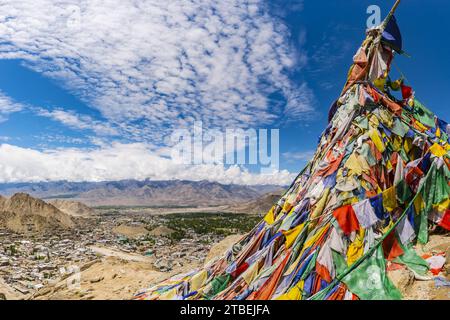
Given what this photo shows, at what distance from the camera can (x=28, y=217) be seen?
94.1m

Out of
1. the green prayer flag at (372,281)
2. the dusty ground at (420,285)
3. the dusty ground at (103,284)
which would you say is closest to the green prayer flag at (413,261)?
the dusty ground at (420,285)

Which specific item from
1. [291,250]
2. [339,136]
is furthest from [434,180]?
[291,250]

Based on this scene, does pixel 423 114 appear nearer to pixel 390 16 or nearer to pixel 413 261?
pixel 390 16

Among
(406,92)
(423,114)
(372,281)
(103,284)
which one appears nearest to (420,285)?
(372,281)

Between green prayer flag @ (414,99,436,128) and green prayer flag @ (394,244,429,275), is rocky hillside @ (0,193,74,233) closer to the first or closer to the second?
green prayer flag @ (414,99,436,128)

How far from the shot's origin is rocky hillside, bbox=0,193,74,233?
89.1 m

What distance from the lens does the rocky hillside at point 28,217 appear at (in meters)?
89.1

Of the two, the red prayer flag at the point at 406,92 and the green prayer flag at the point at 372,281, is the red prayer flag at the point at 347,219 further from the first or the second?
the red prayer flag at the point at 406,92

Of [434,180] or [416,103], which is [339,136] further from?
[416,103]

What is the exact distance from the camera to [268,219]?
11.9 meters

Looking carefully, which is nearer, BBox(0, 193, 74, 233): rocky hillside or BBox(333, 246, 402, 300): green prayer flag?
BBox(333, 246, 402, 300): green prayer flag

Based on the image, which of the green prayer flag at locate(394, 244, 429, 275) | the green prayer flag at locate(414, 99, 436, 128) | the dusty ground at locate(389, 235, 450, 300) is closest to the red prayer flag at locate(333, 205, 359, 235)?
the green prayer flag at locate(394, 244, 429, 275)
